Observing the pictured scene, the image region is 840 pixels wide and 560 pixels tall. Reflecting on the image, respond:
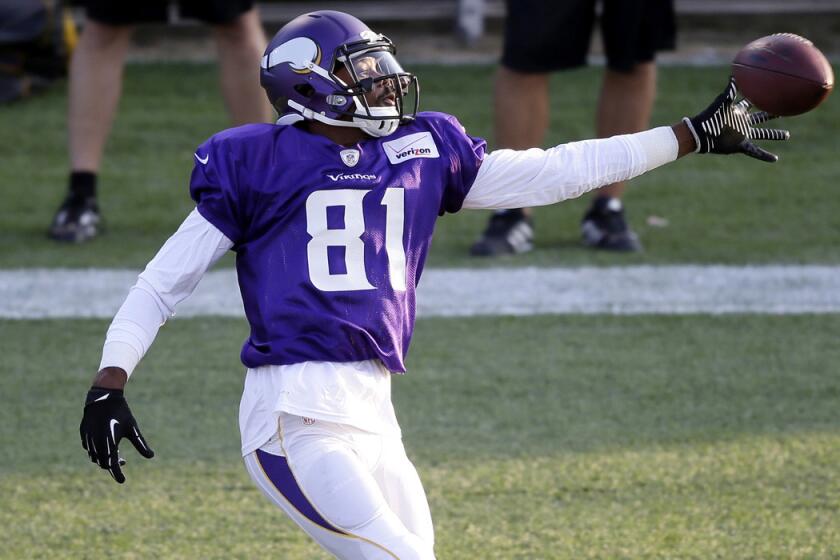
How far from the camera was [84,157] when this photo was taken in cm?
482

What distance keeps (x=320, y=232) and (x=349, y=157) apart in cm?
15

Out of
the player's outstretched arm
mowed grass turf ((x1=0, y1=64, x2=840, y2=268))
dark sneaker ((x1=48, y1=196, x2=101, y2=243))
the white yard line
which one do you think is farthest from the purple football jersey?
dark sneaker ((x1=48, y1=196, x2=101, y2=243))

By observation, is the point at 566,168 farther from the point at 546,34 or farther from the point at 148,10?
the point at 148,10

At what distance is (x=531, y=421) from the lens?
3408mm

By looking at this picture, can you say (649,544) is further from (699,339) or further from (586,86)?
(586,86)

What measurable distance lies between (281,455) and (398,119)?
0.61 meters

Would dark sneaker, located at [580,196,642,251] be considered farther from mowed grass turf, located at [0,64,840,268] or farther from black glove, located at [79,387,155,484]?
black glove, located at [79,387,155,484]

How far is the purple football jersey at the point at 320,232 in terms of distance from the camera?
2275 millimetres

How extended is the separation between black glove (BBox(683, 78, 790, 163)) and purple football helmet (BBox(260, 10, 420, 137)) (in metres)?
0.49

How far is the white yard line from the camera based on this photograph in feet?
13.8

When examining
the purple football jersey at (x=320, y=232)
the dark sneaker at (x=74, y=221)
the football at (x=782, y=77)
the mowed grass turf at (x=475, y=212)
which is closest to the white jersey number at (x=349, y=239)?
the purple football jersey at (x=320, y=232)

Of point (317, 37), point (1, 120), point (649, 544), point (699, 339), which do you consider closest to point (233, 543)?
point (649, 544)

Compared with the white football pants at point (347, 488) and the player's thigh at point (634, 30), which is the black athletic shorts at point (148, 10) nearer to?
the player's thigh at point (634, 30)

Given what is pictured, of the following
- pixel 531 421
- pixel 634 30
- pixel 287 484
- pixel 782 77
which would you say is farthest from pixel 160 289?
pixel 634 30
